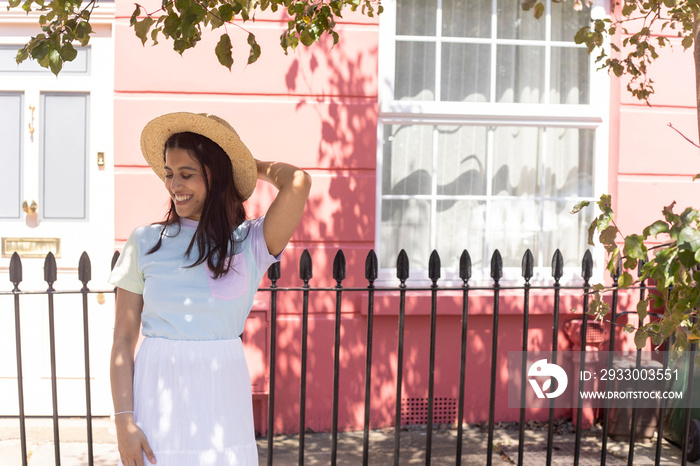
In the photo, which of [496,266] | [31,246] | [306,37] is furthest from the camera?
[31,246]

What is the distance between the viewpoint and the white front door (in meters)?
4.89

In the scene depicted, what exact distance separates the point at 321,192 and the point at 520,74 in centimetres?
171

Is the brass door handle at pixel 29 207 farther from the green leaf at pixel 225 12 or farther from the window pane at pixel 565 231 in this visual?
the window pane at pixel 565 231

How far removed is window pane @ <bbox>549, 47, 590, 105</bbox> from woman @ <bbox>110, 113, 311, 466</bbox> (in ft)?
11.4

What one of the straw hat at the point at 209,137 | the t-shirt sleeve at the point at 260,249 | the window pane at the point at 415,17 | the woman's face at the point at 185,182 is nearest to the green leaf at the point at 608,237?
the t-shirt sleeve at the point at 260,249

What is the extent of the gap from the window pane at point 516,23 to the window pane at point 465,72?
0.61ft

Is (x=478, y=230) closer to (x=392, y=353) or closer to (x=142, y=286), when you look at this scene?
(x=392, y=353)

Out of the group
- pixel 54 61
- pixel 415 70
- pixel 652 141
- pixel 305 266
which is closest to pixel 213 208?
pixel 54 61

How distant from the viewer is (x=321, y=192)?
4793mm

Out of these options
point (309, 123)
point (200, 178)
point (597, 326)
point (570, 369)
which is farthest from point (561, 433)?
point (200, 178)

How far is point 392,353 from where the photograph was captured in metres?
4.87

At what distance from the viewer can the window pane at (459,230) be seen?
16.9 feet

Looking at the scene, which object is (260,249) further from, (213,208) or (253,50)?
(253,50)

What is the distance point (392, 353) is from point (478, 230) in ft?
3.64
